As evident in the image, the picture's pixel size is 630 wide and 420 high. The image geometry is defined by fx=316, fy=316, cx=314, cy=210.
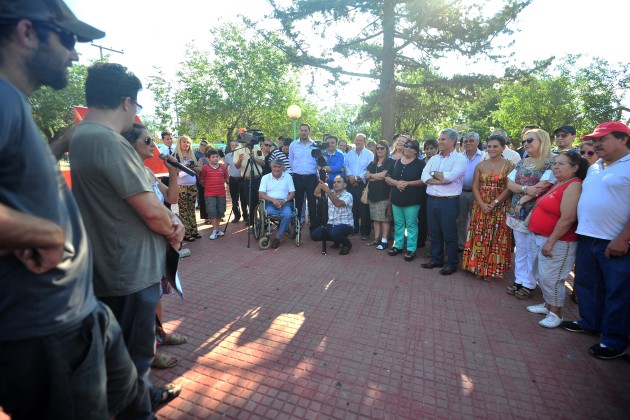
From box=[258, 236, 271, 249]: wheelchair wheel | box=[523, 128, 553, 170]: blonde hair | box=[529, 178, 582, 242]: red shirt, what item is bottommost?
box=[258, 236, 271, 249]: wheelchair wheel

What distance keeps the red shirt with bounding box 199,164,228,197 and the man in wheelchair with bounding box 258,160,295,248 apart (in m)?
0.98

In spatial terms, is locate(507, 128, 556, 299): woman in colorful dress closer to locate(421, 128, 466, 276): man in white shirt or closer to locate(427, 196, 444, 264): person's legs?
locate(421, 128, 466, 276): man in white shirt

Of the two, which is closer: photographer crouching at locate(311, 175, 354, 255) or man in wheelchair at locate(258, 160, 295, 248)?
photographer crouching at locate(311, 175, 354, 255)

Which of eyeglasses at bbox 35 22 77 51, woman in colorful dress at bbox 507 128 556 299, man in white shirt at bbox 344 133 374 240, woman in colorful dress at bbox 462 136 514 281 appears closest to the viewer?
eyeglasses at bbox 35 22 77 51

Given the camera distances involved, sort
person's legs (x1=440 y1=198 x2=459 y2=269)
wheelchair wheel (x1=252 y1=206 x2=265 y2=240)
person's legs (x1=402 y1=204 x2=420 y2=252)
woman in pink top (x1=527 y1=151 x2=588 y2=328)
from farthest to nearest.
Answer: wheelchair wheel (x1=252 y1=206 x2=265 y2=240)
person's legs (x1=402 y1=204 x2=420 y2=252)
person's legs (x1=440 y1=198 x2=459 y2=269)
woman in pink top (x1=527 y1=151 x2=588 y2=328)

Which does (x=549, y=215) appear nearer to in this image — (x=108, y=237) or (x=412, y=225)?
(x=412, y=225)

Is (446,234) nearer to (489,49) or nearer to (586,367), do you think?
(586,367)

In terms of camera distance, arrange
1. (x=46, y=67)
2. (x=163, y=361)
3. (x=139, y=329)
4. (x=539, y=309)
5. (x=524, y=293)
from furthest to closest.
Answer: (x=524, y=293), (x=539, y=309), (x=163, y=361), (x=139, y=329), (x=46, y=67)

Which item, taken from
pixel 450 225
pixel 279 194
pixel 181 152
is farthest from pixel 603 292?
pixel 181 152

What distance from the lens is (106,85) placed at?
1.64 meters

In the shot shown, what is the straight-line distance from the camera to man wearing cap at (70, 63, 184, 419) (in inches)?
61.8

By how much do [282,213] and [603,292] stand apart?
476 centimetres

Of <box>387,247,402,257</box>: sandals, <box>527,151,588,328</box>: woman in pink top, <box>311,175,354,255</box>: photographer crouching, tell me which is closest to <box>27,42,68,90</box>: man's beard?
<box>527,151,588,328</box>: woman in pink top

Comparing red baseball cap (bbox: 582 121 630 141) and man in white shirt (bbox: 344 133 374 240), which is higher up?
red baseball cap (bbox: 582 121 630 141)
